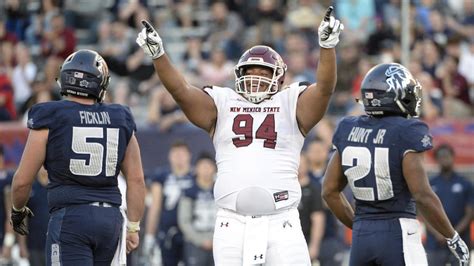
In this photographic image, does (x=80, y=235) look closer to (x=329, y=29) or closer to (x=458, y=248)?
(x=329, y=29)

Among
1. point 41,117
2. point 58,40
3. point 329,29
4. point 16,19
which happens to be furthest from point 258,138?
point 16,19

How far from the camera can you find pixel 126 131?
7.59 m

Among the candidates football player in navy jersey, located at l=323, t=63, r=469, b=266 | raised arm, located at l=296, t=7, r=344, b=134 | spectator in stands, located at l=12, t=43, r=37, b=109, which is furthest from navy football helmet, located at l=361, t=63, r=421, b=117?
spectator in stands, located at l=12, t=43, r=37, b=109

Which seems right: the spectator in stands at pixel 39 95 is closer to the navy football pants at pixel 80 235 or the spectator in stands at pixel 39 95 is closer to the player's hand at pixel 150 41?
the navy football pants at pixel 80 235

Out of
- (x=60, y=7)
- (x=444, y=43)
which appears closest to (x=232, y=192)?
(x=444, y=43)

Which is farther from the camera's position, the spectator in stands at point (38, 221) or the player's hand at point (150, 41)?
the spectator in stands at point (38, 221)

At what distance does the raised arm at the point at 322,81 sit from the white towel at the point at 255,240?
66cm

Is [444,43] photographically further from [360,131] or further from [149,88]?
[360,131]

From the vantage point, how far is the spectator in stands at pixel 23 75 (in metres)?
16.4

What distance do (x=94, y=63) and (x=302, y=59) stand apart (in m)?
8.02

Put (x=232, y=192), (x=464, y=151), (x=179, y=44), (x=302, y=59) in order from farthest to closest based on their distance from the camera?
(x=179, y=44)
(x=302, y=59)
(x=464, y=151)
(x=232, y=192)

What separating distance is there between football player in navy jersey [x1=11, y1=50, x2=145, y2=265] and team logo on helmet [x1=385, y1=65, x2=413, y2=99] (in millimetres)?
1653

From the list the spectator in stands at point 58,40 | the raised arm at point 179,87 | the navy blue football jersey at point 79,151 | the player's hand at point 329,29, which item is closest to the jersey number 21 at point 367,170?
the player's hand at point 329,29

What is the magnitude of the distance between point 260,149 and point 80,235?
1.21 metres
